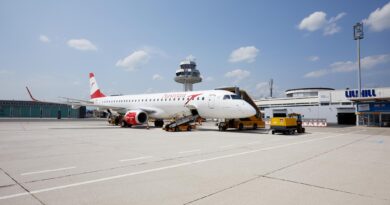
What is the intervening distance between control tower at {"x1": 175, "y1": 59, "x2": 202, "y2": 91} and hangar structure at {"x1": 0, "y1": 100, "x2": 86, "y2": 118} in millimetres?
42438

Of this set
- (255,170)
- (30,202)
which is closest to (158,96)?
(255,170)

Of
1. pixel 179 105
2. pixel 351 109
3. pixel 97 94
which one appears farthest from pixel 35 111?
pixel 351 109

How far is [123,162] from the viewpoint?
26.6 ft

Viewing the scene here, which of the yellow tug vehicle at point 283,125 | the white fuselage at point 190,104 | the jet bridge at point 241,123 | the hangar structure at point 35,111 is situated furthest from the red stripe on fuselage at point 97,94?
the hangar structure at point 35,111

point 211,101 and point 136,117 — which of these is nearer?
point 211,101

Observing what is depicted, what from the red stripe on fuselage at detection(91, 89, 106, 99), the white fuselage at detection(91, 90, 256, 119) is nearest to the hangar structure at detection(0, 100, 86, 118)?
the red stripe on fuselage at detection(91, 89, 106, 99)

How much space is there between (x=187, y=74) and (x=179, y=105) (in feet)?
271

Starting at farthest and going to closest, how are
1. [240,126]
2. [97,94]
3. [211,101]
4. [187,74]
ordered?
[187,74] < [97,94] < [240,126] < [211,101]

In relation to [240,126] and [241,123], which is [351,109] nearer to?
[241,123]

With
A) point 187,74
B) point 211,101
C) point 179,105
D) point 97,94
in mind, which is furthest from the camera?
point 187,74

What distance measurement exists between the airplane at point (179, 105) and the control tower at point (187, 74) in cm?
7330

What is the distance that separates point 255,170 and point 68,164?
5738 millimetres

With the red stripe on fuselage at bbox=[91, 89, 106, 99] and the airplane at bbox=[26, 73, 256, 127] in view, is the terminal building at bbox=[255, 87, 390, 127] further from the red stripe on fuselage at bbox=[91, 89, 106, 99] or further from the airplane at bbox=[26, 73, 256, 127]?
the red stripe on fuselage at bbox=[91, 89, 106, 99]

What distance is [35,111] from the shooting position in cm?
7781
